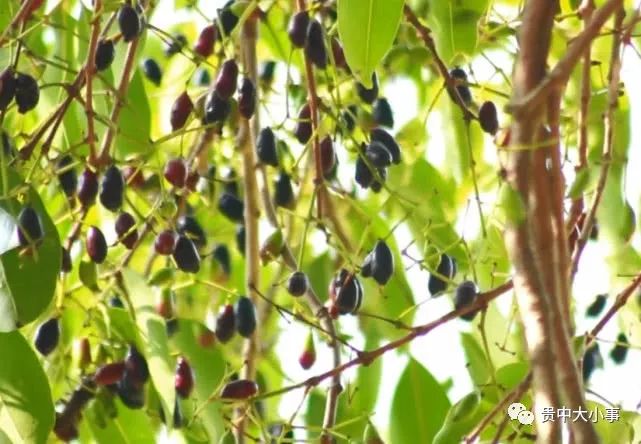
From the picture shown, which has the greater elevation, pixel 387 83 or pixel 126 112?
pixel 387 83

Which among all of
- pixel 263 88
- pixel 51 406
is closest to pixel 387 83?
pixel 263 88

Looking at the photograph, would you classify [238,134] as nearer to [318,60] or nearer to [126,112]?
[126,112]

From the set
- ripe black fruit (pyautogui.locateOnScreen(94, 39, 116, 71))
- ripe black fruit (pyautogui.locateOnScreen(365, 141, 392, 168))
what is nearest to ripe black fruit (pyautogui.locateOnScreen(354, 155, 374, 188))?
ripe black fruit (pyautogui.locateOnScreen(365, 141, 392, 168))

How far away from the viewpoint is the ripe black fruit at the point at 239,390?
106 centimetres

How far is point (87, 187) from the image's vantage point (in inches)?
41.8

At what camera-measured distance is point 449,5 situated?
104 centimetres

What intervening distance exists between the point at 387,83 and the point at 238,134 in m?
0.19

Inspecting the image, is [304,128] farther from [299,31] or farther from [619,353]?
[619,353]

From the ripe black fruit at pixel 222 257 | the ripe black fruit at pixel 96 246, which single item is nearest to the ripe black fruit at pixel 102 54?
the ripe black fruit at pixel 96 246

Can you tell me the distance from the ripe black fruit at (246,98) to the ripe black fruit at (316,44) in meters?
0.07

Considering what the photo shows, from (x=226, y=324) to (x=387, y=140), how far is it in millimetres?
205

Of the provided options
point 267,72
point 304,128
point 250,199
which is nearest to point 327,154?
point 304,128

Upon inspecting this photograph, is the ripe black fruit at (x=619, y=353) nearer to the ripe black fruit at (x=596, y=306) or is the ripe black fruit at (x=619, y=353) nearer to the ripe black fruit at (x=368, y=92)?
the ripe black fruit at (x=596, y=306)

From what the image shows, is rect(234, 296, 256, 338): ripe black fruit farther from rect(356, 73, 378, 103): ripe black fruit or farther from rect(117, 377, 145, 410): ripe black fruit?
rect(356, 73, 378, 103): ripe black fruit
